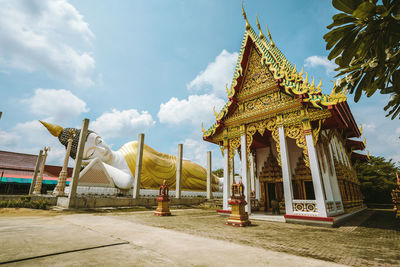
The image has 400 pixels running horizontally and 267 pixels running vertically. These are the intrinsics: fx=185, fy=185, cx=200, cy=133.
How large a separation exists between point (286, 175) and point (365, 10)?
6.77 metres

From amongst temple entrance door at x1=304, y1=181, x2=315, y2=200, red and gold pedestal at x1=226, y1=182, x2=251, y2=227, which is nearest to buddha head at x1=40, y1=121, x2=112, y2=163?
red and gold pedestal at x1=226, y1=182, x2=251, y2=227

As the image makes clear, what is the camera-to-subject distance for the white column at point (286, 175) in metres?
6.93

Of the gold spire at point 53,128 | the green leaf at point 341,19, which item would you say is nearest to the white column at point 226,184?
the green leaf at point 341,19

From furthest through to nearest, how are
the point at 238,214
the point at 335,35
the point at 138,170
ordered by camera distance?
the point at 138,170 → the point at 238,214 → the point at 335,35

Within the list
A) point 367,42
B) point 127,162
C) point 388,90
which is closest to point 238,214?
point 388,90

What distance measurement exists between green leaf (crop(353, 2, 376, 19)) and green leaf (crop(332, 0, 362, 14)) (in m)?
0.11

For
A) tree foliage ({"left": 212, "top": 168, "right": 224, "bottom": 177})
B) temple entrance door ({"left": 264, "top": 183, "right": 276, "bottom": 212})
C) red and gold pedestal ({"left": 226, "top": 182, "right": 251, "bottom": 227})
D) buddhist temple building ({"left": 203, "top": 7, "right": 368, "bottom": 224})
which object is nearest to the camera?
red and gold pedestal ({"left": 226, "top": 182, "right": 251, "bottom": 227})

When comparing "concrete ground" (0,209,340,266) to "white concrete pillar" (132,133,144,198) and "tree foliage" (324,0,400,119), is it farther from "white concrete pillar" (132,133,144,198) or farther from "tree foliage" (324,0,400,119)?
"white concrete pillar" (132,133,144,198)

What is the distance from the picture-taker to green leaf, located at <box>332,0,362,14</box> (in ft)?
4.44

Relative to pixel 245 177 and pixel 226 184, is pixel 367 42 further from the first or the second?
pixel 226 184

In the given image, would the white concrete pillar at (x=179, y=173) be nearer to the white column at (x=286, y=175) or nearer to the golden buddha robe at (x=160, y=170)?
the golden buddha robe at (x=160, y=170)

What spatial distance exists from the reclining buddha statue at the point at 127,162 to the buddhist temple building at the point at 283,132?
9.51 m

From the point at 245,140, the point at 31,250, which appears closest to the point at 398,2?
the point at 31,250

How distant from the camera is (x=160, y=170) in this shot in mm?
18422
